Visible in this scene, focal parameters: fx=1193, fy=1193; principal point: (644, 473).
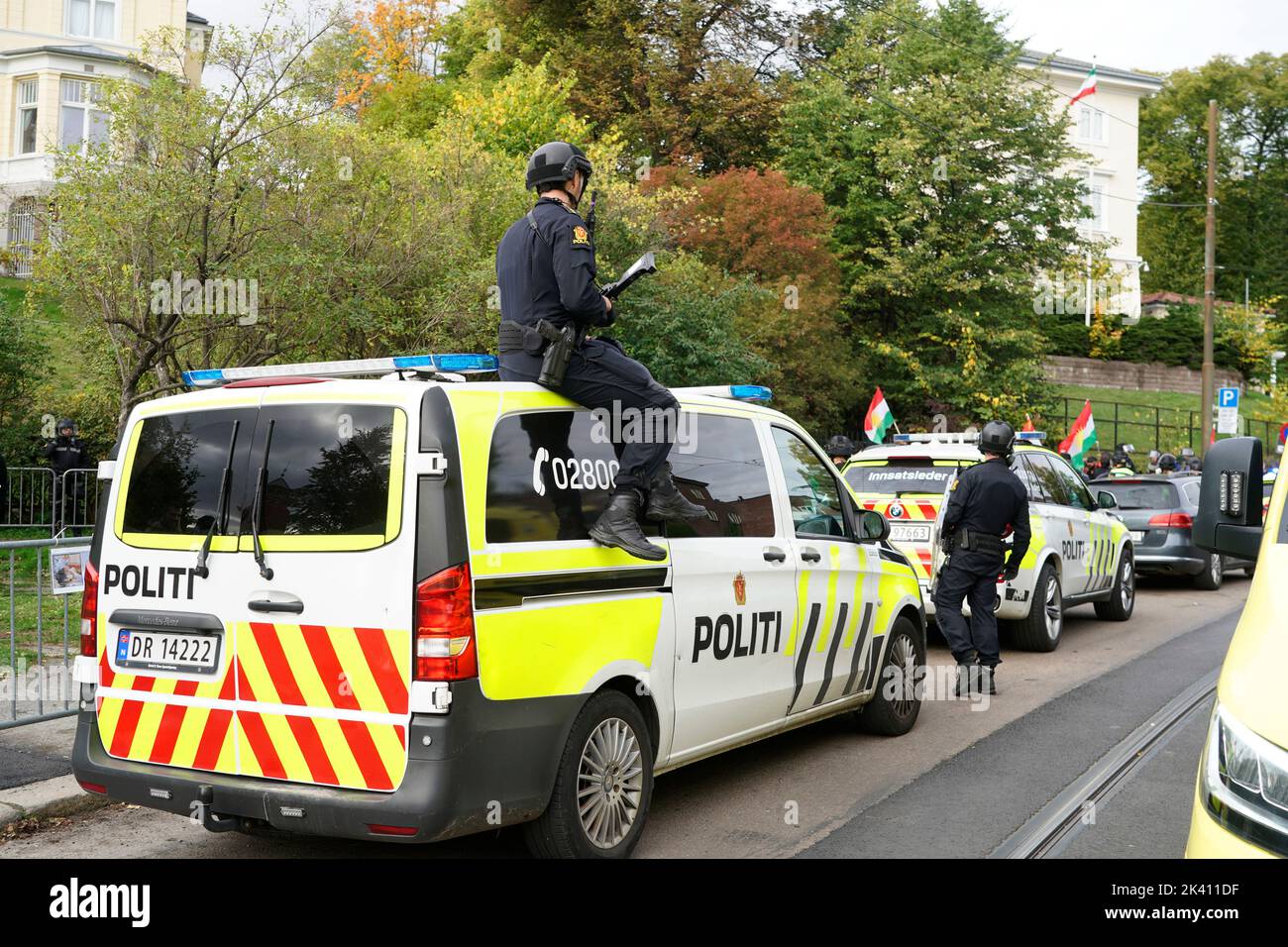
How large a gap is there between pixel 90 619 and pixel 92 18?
130 ft

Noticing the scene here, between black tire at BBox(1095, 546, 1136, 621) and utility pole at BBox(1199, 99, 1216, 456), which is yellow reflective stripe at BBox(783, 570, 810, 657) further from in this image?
utility pole at BBox(1199, 99, 1216, 456)

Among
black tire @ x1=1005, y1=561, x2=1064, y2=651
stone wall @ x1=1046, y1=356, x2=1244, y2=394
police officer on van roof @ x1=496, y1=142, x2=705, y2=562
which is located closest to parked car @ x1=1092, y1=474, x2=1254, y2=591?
black tire @ x1=1005, y1=561, x2=1064, y2=651

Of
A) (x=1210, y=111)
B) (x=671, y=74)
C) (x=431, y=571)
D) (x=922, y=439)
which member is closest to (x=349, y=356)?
(x=922, y=439)

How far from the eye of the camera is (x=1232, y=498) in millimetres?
4535

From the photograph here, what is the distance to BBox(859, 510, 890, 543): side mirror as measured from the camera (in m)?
7.31

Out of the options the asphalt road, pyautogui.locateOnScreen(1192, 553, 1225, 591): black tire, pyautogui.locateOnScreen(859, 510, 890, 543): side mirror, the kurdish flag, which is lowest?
the asphalt road

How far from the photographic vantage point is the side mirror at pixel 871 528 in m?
7.31

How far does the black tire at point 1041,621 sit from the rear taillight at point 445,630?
813 cm

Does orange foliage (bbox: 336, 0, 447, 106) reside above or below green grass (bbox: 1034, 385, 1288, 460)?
above

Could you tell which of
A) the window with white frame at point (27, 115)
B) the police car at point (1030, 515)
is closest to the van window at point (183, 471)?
the police car at point (1030, 515)

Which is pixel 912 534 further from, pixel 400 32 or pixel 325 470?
pixel 400 32

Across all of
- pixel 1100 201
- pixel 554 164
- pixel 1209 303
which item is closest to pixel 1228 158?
pixel 1100 201

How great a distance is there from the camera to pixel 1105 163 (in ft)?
218

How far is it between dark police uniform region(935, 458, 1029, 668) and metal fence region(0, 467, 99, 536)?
11.6 metres
